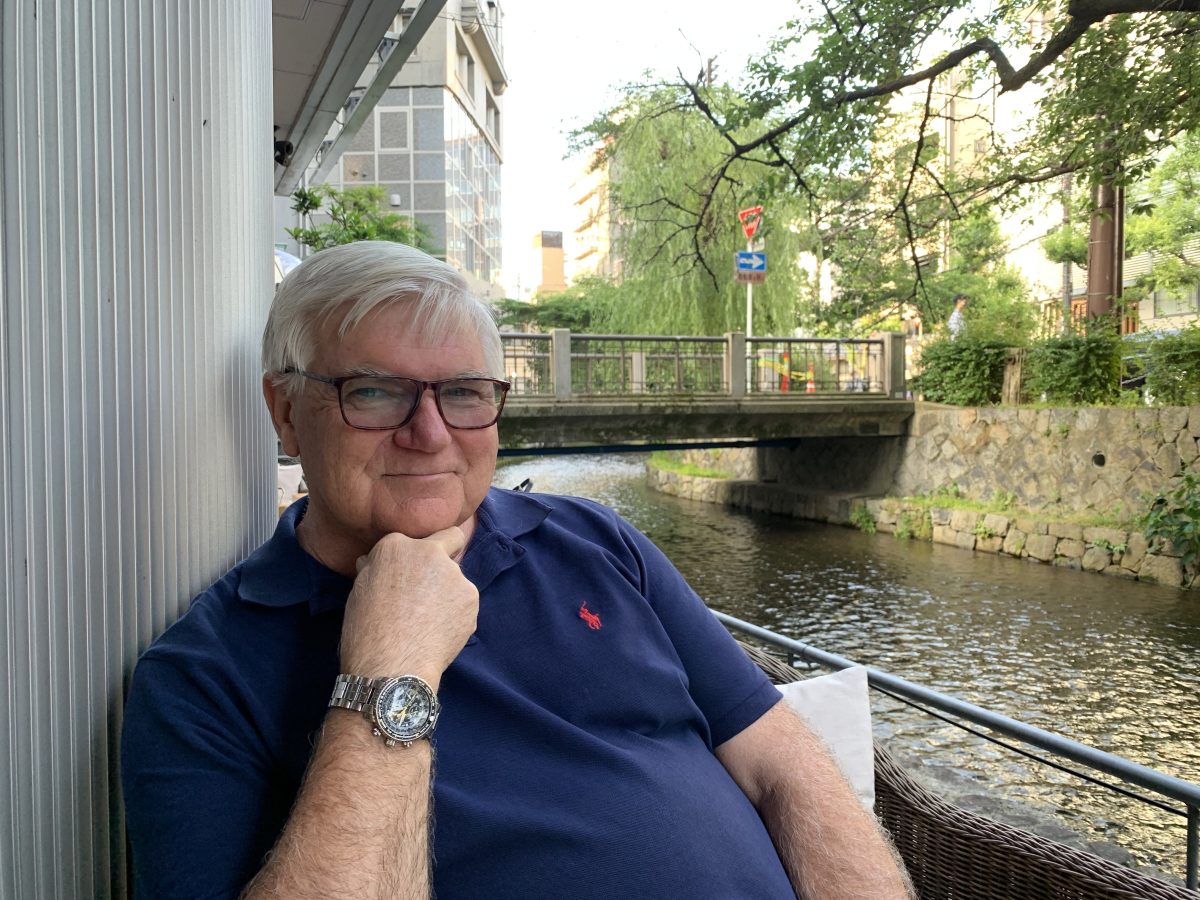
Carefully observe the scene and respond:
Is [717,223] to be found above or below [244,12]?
above

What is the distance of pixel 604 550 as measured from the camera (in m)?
1.47

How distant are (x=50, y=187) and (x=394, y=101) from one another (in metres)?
27.8

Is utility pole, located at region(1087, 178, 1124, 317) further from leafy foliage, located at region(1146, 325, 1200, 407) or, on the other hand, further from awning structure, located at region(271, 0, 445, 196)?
awning structure, located at region(271, 0, 445, 196)

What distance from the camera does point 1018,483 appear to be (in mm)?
12391

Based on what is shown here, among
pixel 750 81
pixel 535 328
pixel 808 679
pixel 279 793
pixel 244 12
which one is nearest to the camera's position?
pixel 279 793

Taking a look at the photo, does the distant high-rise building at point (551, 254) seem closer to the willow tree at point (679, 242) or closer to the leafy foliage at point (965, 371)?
the willow tree at point (679, 242)

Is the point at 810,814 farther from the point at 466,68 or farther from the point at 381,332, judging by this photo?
the point at 466,68

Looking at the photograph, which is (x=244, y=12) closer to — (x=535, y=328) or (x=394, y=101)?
(x=394, y=101)

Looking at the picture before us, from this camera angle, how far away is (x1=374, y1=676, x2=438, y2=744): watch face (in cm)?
105

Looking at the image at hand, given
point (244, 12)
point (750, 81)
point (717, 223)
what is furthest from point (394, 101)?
point (244, 12)

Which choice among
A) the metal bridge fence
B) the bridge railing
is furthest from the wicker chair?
the metal bridge fence

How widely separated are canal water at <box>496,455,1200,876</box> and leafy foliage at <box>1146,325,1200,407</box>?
7.51ft

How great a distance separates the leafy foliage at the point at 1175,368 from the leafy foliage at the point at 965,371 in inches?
115

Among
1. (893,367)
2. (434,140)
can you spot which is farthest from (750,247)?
(434,140)
